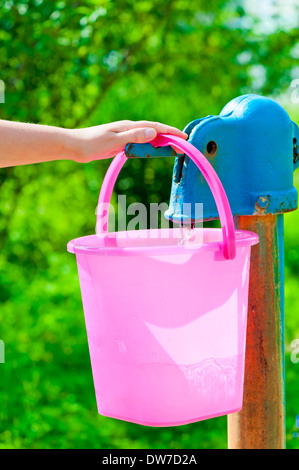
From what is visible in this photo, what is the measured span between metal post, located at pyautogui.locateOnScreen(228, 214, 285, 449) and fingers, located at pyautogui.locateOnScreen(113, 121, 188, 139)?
328 mm

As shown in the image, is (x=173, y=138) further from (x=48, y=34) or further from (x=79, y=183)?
(x=79, y=183)

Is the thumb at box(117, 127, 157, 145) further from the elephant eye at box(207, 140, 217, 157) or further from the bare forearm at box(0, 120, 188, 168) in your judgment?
the elephant eye at box(207, 140, 217, 157)

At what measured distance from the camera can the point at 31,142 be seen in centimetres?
144

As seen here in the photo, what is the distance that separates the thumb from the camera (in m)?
1.40

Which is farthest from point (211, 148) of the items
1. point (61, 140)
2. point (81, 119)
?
point (81, 119)

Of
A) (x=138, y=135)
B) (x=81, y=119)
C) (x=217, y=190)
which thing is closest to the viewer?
(x=217, y=190)

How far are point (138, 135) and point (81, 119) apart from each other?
2.83 m

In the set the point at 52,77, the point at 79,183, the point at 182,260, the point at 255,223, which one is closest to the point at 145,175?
the point at 79,183

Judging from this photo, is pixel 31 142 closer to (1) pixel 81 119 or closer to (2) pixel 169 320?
(2) pixel 169 320

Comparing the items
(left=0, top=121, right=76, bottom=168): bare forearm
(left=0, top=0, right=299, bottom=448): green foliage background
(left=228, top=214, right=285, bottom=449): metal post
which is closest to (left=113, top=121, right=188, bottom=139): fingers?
(left=0, top=121, right=76, bottom=168): bare forearm

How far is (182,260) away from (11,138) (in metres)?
0.46

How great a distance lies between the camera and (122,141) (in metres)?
1.43
